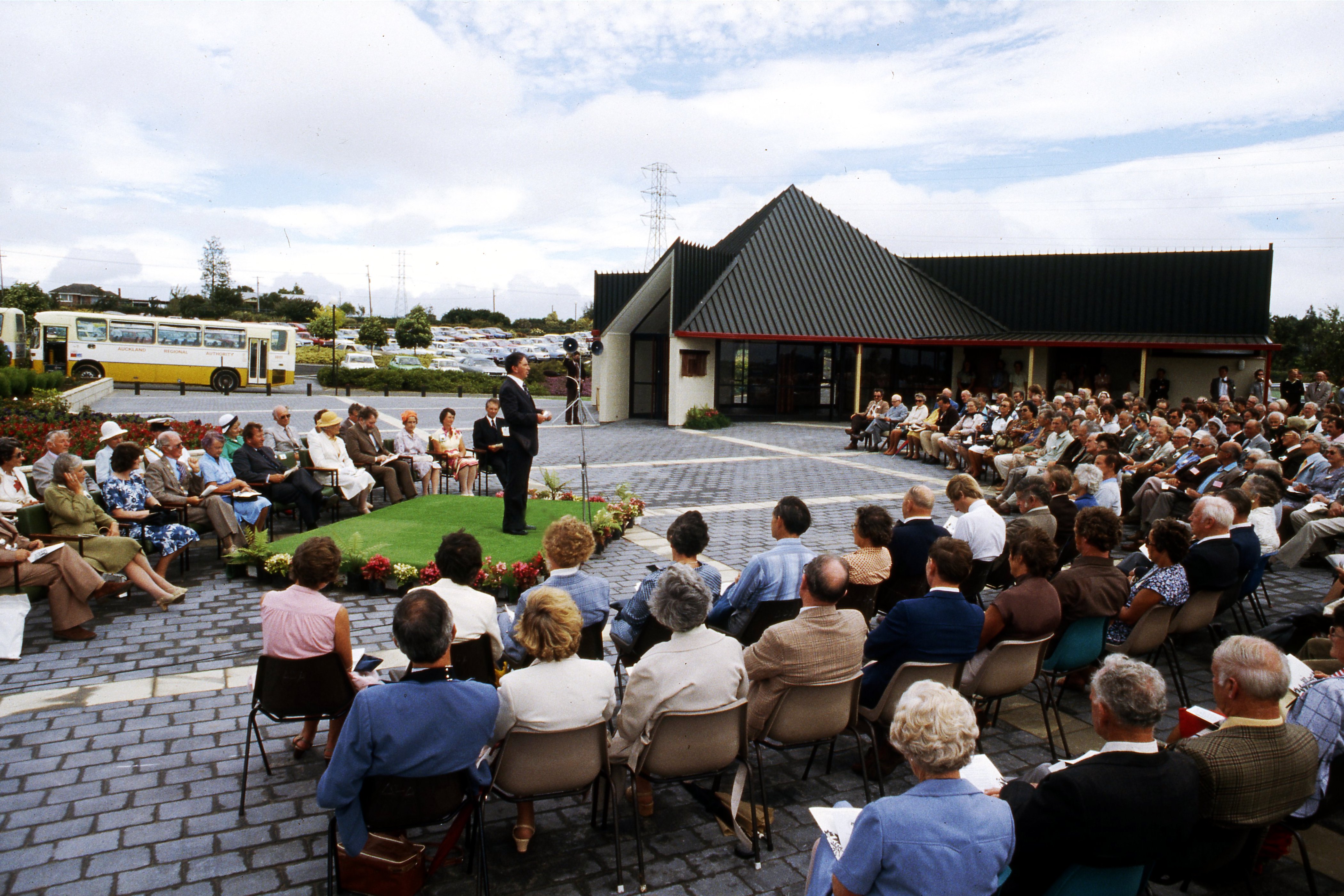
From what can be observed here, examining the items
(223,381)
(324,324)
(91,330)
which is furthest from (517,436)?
(324,324)

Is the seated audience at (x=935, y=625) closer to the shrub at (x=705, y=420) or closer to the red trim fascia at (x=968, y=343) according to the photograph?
the shrub at (x=705, y=420)

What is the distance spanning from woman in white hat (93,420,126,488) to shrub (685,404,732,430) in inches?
565

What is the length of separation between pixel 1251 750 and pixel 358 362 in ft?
125

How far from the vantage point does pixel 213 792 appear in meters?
3.81

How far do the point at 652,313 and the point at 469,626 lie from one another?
20.6 meters

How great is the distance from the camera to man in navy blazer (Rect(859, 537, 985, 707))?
3.84 metres

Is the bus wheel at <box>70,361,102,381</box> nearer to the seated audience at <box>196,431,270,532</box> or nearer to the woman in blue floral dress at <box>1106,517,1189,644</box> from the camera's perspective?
the seated audience at <box>196,431,270,532</box>

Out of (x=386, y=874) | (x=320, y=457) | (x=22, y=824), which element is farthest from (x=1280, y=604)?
(x=320, y=457)

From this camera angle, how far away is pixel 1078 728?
464 centimetres

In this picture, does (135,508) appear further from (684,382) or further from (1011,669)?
(684,382)

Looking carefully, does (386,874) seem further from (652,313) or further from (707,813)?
(652,313)

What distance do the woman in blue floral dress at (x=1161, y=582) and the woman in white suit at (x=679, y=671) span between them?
262 cm

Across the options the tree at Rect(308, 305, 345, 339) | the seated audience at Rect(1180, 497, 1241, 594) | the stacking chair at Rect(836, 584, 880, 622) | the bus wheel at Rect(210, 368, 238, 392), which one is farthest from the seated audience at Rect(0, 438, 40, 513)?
the tree at Rect(308, 305, 345, 339)

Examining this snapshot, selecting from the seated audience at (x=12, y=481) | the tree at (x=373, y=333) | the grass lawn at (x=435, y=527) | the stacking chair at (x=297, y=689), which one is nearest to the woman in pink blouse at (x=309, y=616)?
the stacking chair at (x=297, y=689)
